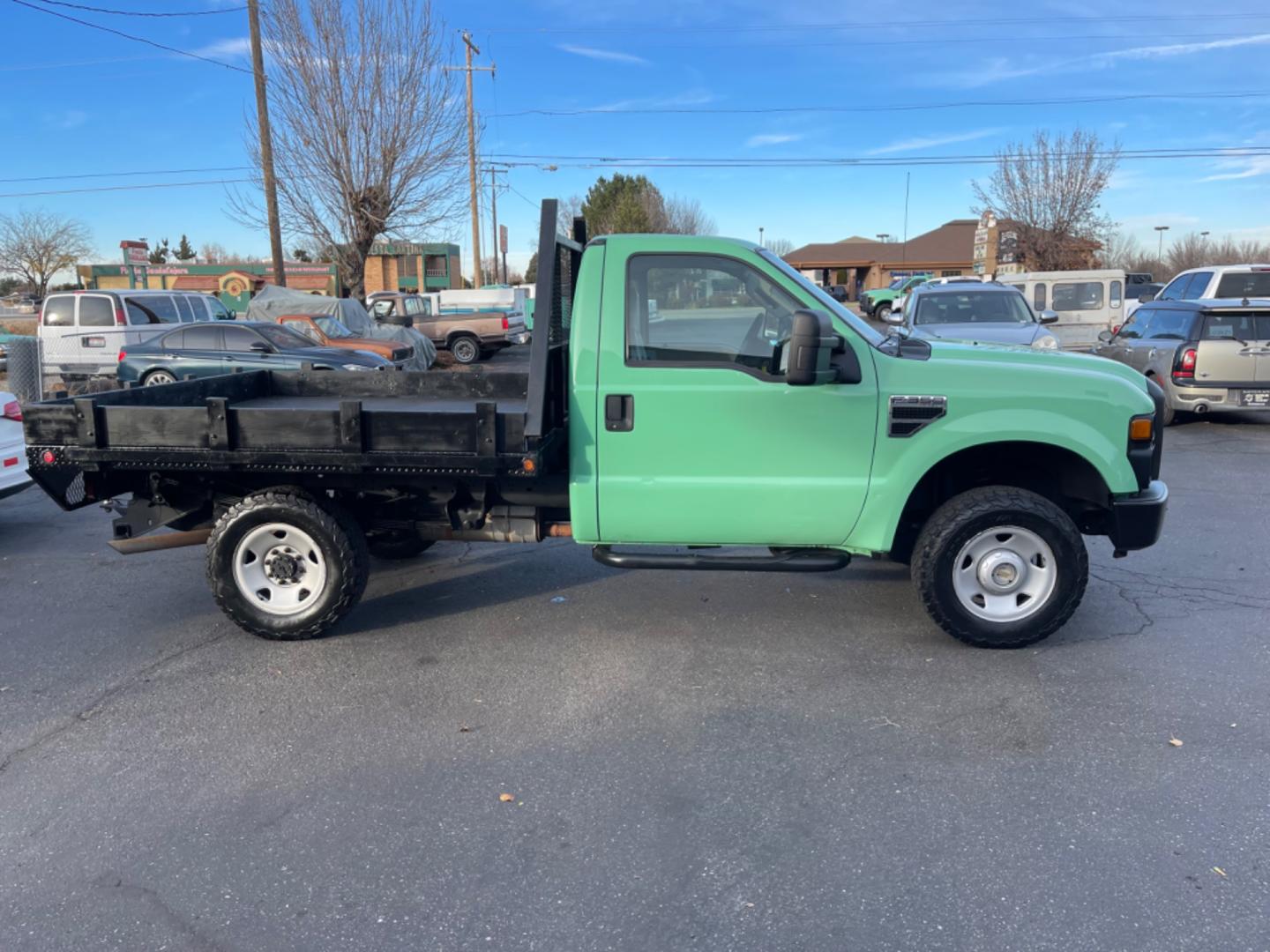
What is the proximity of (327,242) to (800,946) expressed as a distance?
88.4 ft

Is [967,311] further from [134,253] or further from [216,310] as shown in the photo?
[134,253]

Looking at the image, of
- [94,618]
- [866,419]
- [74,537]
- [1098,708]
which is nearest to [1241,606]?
[1098,708]

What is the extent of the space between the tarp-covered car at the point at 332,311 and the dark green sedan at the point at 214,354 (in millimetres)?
5216

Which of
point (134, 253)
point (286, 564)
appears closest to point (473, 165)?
point (134, 253)

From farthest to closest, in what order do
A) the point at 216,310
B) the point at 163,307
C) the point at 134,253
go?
1. the point at 134,253
2. the point at 216,310
3. the point at 163,307

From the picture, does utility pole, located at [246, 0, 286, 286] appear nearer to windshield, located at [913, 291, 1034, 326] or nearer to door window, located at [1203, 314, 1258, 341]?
windshield, located at [913, 291, 1034, 326]

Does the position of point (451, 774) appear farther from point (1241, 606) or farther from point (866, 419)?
point (1241, 606)

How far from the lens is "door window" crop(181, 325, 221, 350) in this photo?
51.6ft

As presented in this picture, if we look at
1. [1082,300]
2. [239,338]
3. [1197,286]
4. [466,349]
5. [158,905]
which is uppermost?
[1197,286]

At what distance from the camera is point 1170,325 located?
1245 cm

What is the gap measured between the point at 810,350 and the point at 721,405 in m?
0.55

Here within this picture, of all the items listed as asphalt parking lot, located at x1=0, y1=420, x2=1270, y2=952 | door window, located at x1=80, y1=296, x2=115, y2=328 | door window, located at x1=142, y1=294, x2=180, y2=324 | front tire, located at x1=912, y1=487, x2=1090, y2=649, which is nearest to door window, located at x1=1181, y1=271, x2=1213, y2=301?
asphalt parking lot, located at x1=0, y1=420, x2=1270, y2=952

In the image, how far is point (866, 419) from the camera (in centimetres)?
473

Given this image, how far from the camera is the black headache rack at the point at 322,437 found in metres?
4.74
